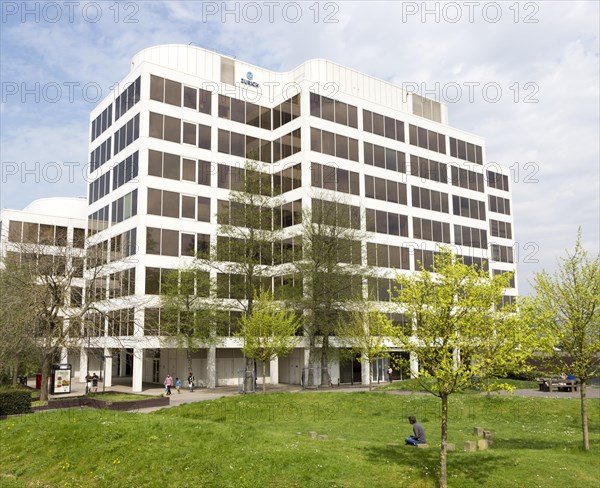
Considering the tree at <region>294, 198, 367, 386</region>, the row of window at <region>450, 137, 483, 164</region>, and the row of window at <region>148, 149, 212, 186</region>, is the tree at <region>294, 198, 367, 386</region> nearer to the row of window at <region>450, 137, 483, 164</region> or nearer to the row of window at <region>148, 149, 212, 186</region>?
the row of window at <region>148, 149, 212, 186</region>

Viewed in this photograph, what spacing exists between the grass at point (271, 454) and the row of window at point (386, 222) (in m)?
33.2

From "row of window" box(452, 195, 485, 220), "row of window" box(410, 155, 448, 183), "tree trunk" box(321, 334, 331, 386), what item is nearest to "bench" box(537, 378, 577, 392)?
"tree trunk" box(321, 334, 331, 386)

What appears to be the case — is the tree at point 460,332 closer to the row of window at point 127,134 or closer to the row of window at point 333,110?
the row of window at point 127,134

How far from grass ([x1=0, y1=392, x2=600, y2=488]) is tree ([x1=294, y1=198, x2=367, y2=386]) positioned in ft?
61.0

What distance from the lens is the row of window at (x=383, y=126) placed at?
6184cm

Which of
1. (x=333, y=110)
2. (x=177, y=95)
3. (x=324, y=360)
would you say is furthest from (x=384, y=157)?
(x=324, y=360)

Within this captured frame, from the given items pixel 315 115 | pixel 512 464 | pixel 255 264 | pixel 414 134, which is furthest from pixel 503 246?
pixel 512 464

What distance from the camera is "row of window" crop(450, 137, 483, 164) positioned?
71.3 meters

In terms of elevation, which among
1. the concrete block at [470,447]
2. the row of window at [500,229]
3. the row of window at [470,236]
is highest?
the row of window at [500,229]

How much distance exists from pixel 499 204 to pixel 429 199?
80.9ft

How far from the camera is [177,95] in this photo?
5475 cm

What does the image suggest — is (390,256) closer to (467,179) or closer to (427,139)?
(427,139)

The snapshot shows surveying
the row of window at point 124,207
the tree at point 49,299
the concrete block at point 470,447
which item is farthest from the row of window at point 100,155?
the concrete block at point 470,447

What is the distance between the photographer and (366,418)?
28.8 m
